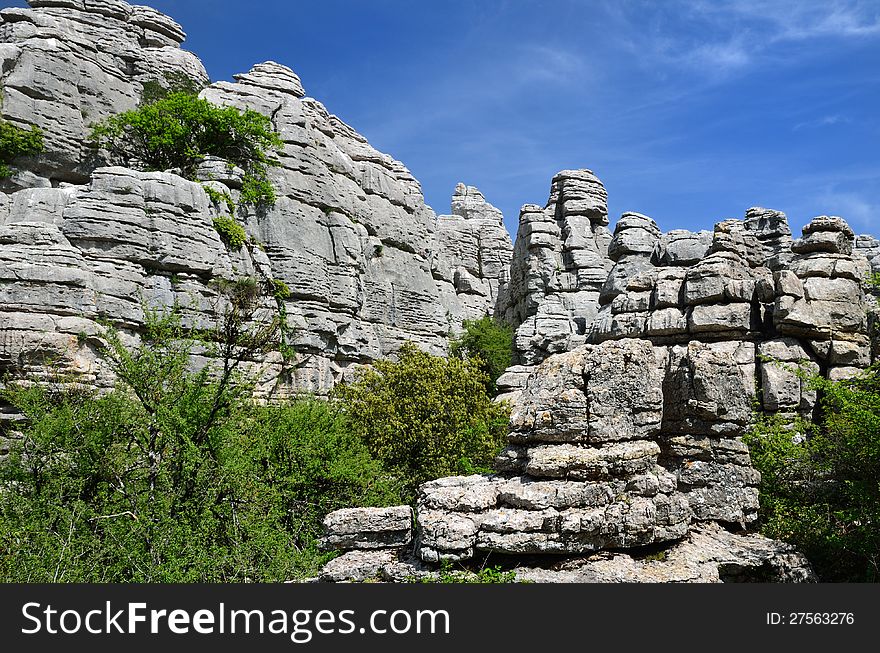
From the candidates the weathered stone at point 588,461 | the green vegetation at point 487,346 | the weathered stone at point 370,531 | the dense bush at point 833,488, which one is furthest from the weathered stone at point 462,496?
the green vegetation at point 487,346

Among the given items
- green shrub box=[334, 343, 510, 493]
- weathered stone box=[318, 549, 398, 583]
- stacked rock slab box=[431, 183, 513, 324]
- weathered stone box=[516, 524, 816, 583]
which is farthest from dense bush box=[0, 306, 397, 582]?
stacked rock slab box=[431, 183, 513, 324]

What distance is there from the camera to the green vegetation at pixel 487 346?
40.1 metres

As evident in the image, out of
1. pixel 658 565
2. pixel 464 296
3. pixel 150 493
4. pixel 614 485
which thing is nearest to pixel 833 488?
pixel 658 565

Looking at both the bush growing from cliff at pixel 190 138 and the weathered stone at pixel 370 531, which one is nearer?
the weathered stone at pixel 370 531

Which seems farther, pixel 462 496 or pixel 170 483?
pixel 170 483

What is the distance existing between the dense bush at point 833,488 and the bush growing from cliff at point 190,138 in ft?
87.4

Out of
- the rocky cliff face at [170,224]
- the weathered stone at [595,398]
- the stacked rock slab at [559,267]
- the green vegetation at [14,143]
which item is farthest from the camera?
the stacked rock slab at [559,267]

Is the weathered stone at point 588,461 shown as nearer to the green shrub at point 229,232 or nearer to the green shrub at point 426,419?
the green shrub at point 426,419

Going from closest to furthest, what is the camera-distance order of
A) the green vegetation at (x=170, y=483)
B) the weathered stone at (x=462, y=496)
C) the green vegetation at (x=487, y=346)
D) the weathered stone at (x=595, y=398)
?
the weathered stone at (x=462, y=496) < the weathered stone at (x=595, y=398) < the green vegetation at (x=170, y=483) < the green vegetation at (x=487, y=346)

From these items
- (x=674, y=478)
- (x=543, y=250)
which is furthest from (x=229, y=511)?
(x=543, y=250)

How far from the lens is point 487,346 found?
4059 centimetres

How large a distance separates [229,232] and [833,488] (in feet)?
82.8

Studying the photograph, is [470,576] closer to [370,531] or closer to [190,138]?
[370,531]

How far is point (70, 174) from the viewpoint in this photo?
2958cm
